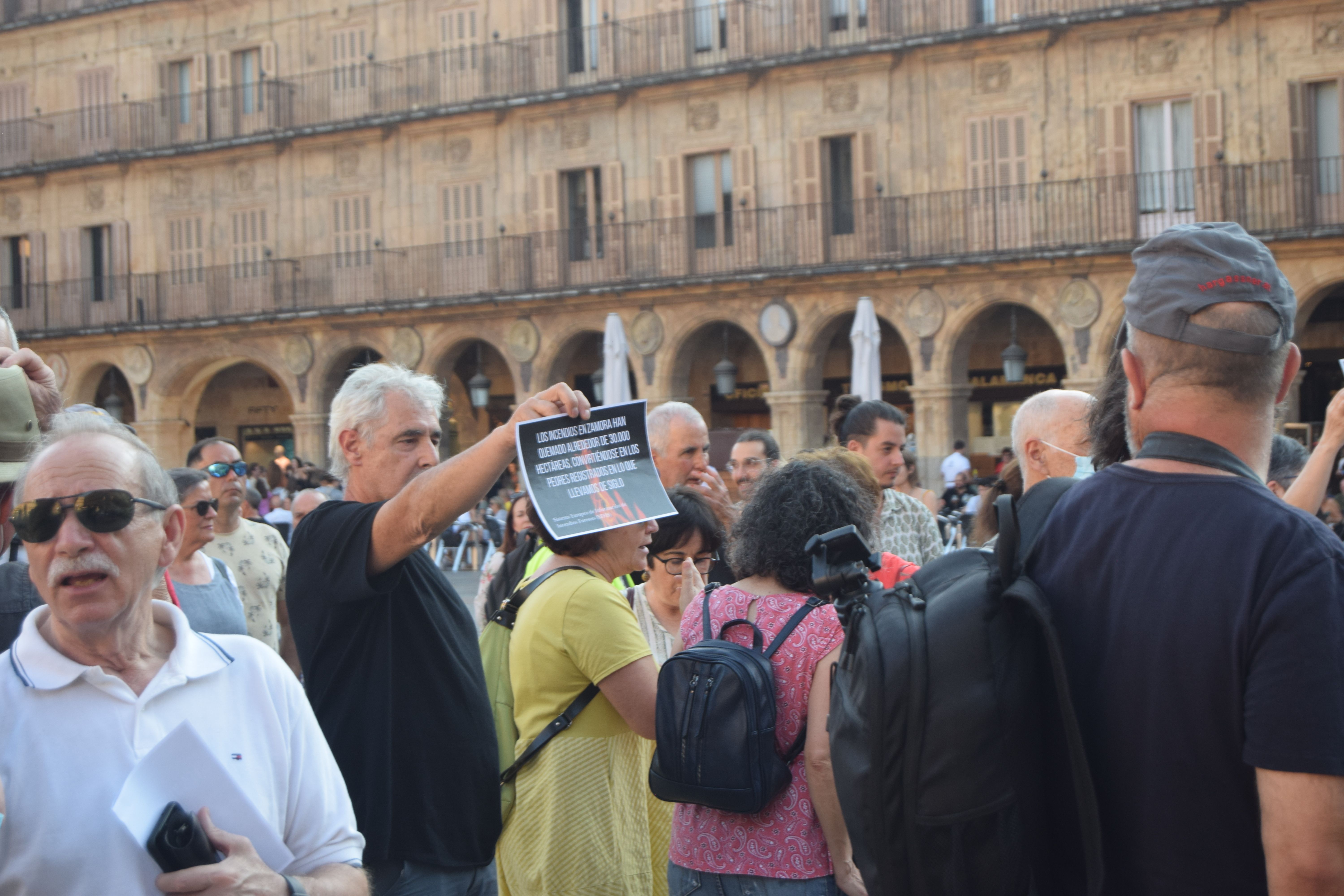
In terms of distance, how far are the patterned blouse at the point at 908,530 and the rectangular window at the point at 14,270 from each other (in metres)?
28.0

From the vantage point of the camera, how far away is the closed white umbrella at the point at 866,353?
64.8 ft

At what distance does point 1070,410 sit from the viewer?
150 inches

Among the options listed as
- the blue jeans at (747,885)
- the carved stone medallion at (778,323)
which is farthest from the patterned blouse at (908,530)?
the carved stone medallion at (778,323)

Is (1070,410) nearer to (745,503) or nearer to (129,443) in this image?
(745,503)

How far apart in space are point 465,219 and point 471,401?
3.74 meters

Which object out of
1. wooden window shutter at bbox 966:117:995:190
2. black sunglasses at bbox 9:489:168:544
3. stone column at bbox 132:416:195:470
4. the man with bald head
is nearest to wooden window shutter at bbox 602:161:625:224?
wooden window shutter at bbox 966:117:995:190

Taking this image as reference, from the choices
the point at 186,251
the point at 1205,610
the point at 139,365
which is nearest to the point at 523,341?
the point at 186,251

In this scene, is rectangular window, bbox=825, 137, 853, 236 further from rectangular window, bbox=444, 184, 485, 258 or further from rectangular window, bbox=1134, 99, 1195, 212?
rectangular window, bbox=444, 184, 485, 258

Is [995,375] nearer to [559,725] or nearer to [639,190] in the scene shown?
[639,190]

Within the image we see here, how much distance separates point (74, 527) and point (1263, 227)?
1999 cm

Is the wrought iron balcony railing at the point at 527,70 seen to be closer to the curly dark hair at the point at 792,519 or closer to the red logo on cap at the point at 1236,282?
the curly dark hair at the point at 792,519

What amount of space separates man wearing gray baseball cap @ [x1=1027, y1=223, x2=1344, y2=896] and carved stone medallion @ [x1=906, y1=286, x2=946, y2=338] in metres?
19.7

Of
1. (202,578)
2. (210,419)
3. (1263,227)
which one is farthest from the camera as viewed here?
(210,419)

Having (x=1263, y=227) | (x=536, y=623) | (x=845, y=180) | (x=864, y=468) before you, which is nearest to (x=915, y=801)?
(x=536, y=623)
